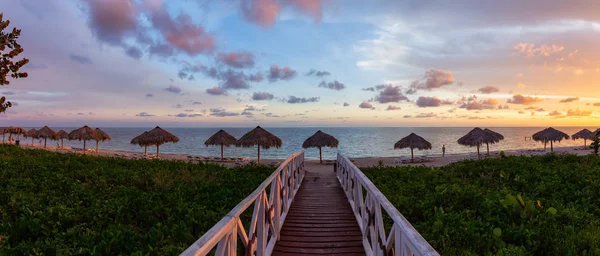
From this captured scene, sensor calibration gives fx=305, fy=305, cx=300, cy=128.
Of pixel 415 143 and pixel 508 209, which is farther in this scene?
pixel 415 143

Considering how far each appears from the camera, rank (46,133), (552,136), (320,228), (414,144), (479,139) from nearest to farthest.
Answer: (320,228) < (479,139) < (414,144) < (552,136) < (46,133)

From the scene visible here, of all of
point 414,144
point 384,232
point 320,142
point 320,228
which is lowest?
point 320,228

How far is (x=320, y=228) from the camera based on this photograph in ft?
17.2

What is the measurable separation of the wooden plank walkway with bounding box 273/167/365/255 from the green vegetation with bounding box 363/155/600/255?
1134 mm

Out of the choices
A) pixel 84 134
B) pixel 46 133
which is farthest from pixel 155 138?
pixel 46 133

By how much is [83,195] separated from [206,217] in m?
3.65

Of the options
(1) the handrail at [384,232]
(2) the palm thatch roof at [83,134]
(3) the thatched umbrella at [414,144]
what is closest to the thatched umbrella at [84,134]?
(2) the palm thatch roof at [83,134]

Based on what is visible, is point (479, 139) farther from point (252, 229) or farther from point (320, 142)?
point (252, 229)

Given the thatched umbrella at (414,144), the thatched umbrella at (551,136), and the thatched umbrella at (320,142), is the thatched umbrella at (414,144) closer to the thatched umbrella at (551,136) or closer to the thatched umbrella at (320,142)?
the thatched umbrella at (320,142)

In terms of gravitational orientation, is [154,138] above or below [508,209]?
above

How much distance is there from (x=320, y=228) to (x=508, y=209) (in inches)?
A: 135

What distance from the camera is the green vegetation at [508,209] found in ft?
13.8

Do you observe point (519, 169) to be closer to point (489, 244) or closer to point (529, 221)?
point (529, 221)

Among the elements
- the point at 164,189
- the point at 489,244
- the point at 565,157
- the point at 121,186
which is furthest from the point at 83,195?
the point at 565,157
